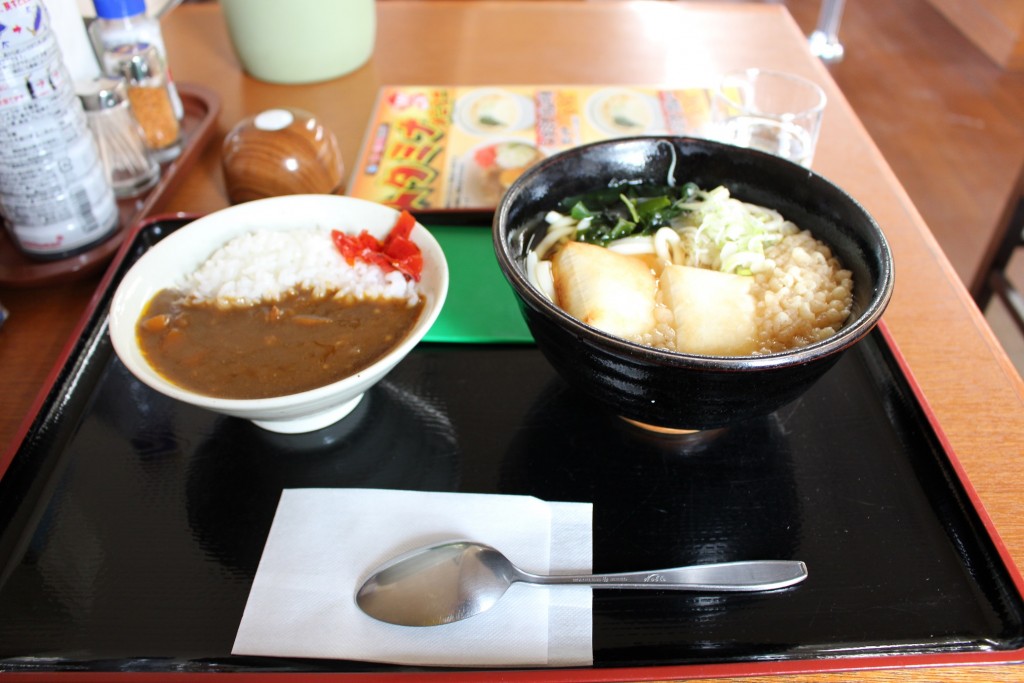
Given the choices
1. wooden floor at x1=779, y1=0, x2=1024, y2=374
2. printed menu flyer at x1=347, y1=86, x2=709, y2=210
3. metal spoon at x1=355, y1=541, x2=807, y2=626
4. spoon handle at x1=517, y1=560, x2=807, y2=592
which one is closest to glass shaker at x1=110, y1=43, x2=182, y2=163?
printed menu flyer at x1=347, y1=86, x2=709, y2=210

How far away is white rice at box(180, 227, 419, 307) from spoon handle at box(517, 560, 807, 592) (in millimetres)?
533

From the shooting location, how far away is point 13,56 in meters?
1.20

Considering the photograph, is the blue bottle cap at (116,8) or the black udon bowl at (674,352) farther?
the blue bottle cap at (116,8)

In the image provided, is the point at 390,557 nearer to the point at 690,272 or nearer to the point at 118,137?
the point at 690,272

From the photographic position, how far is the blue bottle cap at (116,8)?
5.67 feet

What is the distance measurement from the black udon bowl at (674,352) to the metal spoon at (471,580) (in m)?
0.20

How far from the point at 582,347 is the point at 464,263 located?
578mm

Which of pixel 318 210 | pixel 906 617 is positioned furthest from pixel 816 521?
pixel 318 210

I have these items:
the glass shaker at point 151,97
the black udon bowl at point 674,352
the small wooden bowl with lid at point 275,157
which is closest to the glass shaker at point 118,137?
the glass shaker at point 151,97

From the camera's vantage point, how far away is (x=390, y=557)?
0.97 metres

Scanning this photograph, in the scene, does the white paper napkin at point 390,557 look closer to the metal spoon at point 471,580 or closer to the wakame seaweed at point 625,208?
the metal spoon at point 471,580

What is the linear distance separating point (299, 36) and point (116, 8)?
1.58ft

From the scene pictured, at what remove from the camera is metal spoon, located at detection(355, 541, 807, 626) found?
2.95ft

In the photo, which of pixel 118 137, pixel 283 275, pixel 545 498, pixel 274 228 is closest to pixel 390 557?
pixel 545 498
